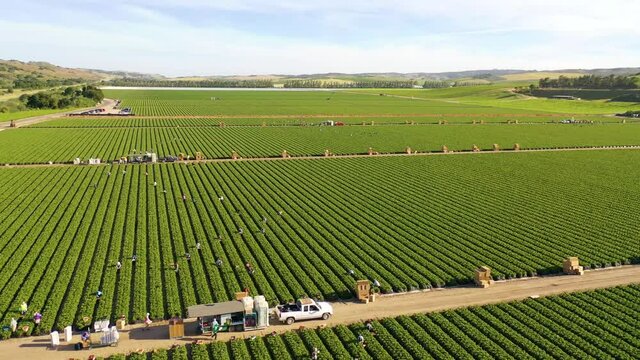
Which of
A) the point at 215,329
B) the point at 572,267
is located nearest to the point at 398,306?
the point at 215,329

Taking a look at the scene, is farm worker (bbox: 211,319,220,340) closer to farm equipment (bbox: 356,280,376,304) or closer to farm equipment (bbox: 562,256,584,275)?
farm equipment (bbox: 356,280,376,304)

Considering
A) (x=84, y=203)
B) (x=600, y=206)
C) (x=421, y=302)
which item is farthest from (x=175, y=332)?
(x=600, y=206)

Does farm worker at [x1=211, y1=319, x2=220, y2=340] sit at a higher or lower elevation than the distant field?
lower

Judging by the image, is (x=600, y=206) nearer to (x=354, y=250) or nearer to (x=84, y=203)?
(x=354, y=250)

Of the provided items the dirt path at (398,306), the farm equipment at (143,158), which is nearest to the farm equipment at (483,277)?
the dirt path at (398,306)

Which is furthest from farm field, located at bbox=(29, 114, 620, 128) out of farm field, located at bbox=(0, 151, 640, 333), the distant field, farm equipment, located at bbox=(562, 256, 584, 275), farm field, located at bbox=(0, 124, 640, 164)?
farm equipment, located at bbox=(562, 256, 584, 275)
